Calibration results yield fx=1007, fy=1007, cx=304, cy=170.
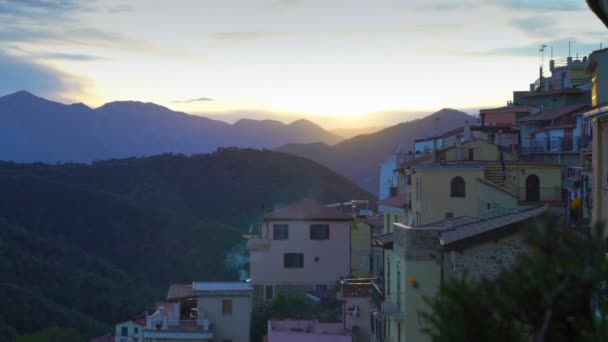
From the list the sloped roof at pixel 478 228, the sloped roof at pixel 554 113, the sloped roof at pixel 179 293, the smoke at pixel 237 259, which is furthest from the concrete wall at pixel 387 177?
the sloped roof at pixel 478 228

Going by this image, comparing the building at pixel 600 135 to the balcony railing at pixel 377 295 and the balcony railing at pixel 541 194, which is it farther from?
the balcony railing at pixel 541 194

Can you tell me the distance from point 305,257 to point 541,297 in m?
38.4

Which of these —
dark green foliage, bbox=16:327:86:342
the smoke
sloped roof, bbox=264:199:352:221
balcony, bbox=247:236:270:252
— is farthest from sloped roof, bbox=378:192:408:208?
the smoke

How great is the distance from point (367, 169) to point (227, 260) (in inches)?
3137

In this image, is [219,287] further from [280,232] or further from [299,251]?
[299,251]

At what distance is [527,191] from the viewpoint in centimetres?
3328

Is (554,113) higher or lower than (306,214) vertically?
higher

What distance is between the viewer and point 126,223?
9000 cm

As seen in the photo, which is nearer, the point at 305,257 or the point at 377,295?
the point at 377,295

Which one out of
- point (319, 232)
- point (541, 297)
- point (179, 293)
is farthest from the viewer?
point (319, 232)

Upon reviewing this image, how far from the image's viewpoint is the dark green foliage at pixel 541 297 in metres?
8.09

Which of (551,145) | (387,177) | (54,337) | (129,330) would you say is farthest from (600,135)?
(387,177)

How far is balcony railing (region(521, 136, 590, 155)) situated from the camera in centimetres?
3648

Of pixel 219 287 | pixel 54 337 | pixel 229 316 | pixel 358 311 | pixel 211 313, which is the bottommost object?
pixel 54 337
